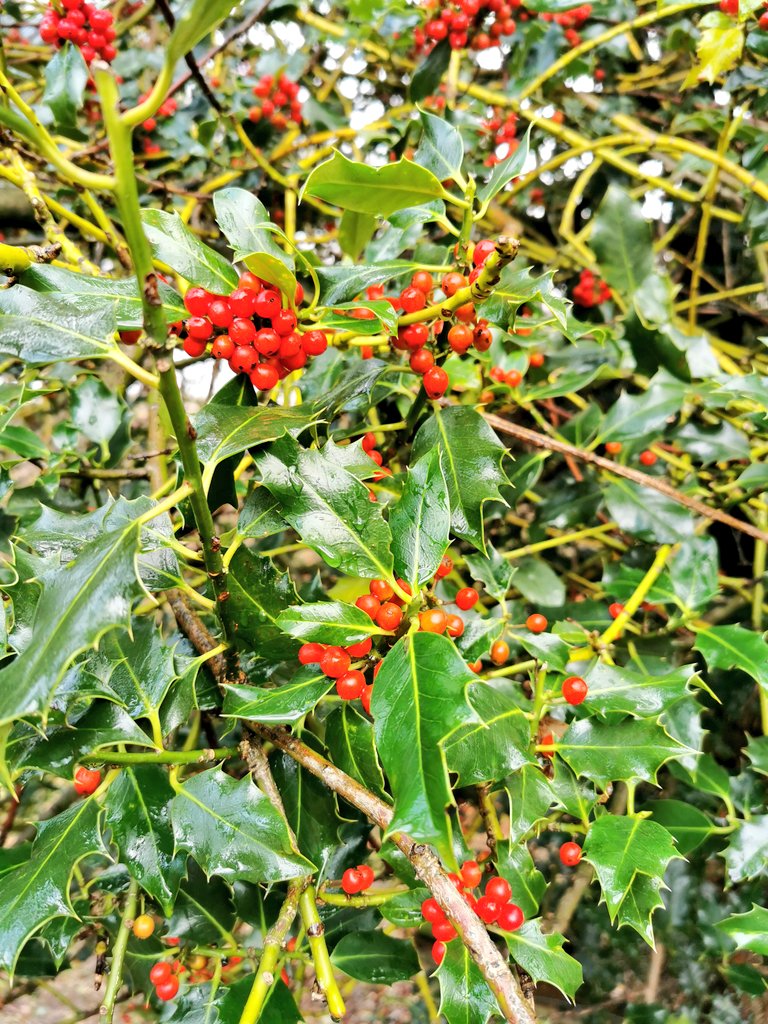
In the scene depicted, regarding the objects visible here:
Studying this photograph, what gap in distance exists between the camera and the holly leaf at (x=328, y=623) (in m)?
0.60

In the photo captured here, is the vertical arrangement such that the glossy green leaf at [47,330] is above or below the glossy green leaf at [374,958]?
above

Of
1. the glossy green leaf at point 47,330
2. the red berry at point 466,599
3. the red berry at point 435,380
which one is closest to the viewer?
the glossy green leaf at point 47,330

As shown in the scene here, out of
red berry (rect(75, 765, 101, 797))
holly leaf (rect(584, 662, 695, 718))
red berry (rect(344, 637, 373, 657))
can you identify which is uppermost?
red berry (rect(344, 637, 373, 657))

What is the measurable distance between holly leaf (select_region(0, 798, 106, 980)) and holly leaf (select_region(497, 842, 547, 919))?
0.44 m

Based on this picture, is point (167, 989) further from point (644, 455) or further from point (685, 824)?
point (644, 455)

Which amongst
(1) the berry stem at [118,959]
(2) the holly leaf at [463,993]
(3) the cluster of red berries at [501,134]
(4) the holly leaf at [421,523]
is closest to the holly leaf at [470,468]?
(4) the holly leaf at [421,523]

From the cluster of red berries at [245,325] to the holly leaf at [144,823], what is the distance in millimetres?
418

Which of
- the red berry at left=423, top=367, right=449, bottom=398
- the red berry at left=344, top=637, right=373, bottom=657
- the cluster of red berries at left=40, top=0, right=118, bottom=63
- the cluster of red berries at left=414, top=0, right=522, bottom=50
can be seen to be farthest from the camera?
the cluster of red berries at left=414, top=0, right=522, bottom=50

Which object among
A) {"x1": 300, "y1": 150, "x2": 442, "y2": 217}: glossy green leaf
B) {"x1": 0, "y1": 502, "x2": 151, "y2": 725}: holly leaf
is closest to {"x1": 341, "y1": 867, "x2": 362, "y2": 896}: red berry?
{"x1": 0, "y1": 502, "x2": 151, "y2": 725}: holly leaf

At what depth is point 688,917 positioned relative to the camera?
4.60ft

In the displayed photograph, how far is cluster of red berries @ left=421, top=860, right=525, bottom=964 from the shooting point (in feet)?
2.31

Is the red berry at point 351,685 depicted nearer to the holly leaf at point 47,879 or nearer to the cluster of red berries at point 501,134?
the holly leaf at point 47,879

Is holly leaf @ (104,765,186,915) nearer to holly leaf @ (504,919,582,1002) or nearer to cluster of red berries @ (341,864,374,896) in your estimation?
cluster of red berries @ (341,864,374,896)

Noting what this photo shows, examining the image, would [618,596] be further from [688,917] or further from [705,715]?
[688,917]
